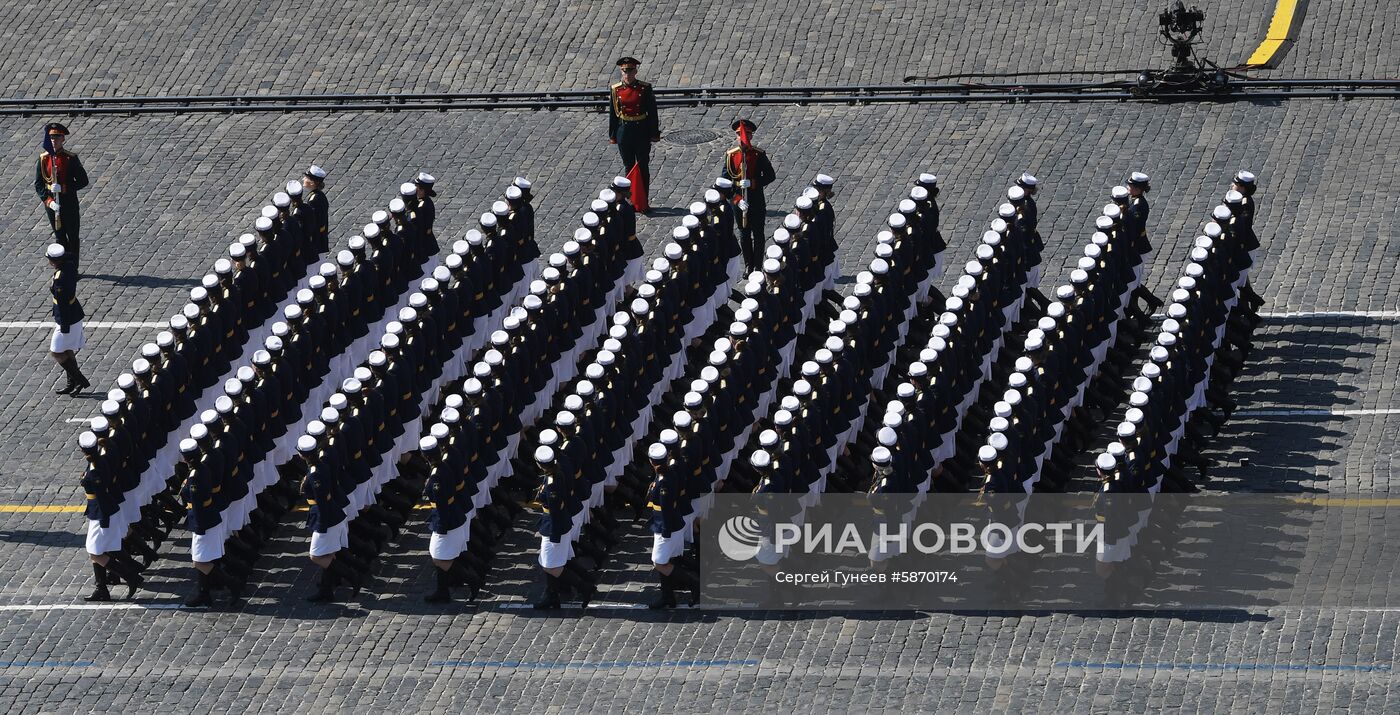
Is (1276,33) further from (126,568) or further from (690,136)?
(126,568)

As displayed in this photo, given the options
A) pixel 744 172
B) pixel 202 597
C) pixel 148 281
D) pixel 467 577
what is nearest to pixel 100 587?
pixel 202 597

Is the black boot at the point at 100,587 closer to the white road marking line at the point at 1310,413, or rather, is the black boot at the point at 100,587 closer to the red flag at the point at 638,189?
the red flag at the point at 638,189

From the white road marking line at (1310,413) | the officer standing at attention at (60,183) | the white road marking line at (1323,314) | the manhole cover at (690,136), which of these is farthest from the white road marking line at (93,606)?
the manhole cover at (690,136)

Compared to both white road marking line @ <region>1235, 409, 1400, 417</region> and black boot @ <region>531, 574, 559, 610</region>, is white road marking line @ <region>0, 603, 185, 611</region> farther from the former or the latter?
white road marking line @ <region>1235, 409, 1400, 417</region>

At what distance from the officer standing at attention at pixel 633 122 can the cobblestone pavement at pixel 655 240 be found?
0.71 m

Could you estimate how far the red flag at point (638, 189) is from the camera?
33.0 m

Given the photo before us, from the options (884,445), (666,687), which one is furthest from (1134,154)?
(666,687)

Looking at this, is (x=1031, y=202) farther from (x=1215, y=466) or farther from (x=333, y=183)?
(x=333, y=183)

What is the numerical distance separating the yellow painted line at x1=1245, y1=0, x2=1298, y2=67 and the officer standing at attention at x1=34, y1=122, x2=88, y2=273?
14406mm

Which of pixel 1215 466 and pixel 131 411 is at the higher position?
pixel 1215 466

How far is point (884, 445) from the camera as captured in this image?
24.9 meters

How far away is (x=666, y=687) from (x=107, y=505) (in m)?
5.31

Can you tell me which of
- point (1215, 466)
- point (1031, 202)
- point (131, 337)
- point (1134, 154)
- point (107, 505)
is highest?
point (1134, 154)

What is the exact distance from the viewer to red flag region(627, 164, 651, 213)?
108 feet
